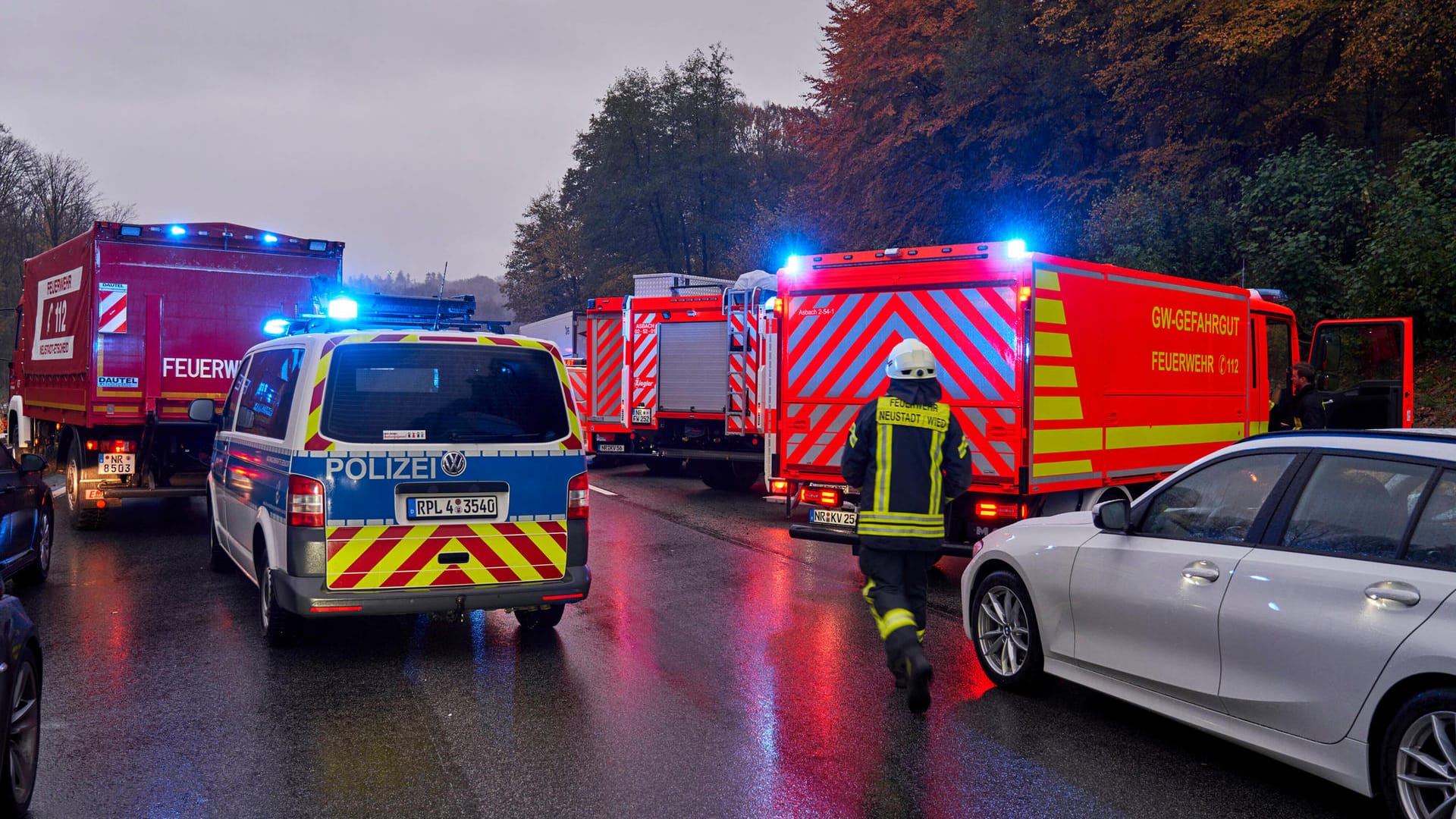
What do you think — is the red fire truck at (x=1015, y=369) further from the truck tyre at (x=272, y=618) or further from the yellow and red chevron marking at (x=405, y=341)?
the truck tyre at (x=272, y=618)

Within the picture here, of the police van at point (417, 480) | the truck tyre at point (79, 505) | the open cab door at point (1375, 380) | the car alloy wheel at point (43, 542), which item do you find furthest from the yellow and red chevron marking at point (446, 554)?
the open cab door at point (1375, 380)

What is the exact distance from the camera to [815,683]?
6.09 m

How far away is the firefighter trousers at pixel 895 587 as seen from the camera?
559cm

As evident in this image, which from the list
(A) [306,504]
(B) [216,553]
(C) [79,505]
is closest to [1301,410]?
(A) [306,504]

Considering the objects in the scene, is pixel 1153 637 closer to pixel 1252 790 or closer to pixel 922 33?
pixel 1252 790

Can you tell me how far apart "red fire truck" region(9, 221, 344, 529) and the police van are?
535 cm

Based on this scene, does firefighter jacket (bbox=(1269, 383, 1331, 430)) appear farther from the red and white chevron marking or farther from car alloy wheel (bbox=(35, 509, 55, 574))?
the red and white chevron marking

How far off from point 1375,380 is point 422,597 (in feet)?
33.1

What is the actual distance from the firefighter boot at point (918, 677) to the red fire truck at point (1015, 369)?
2993mm

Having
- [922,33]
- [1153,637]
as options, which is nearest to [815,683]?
[1153,637]

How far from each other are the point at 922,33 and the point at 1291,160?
9.68 metres

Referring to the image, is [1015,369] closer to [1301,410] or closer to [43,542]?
[1301,410]

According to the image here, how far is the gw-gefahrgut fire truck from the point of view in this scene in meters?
15.8

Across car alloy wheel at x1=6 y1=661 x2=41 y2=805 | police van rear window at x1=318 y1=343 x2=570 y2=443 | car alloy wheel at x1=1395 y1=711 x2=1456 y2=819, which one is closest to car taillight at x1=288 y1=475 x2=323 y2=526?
police van rear window at x1=318 y1=343 x2=570 y2=443
